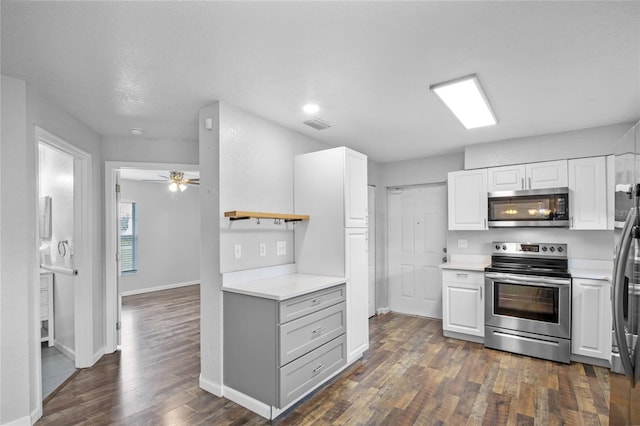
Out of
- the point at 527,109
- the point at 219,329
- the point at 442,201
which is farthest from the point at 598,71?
the point at 219,329

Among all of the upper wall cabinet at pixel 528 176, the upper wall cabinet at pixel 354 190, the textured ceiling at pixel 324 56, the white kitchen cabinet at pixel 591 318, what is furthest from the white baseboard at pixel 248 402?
the upper wall cabinet at pixel 528 176

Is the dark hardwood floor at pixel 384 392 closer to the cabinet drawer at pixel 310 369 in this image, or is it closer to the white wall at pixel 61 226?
the cabinet drawer at pixel 310 369

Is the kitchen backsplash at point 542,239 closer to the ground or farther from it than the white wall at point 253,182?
closer to the ground

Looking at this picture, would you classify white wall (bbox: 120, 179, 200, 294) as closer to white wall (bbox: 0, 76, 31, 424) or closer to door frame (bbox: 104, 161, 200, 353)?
door frame (bbox: 104, 161, 200, 353)

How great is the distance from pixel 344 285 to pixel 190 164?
7.59 ft

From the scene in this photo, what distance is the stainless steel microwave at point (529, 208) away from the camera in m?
3.47

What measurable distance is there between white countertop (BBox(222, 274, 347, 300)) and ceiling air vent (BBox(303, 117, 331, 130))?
1.50m

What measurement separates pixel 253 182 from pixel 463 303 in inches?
112

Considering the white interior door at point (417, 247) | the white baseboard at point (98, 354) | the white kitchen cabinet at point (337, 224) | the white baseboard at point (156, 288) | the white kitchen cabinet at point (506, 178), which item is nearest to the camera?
the white kitchen cabinet at point (337, 224)

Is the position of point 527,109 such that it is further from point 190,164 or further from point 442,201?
point 190,164

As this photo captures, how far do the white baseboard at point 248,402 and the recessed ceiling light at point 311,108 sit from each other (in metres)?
2.35

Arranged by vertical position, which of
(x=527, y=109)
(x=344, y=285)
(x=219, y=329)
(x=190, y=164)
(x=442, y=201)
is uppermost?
(x=527, y=109)

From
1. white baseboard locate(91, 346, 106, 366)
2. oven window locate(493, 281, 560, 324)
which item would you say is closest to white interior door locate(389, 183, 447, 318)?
oven window locate(493, 281, 560, 324)

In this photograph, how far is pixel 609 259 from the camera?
346cm
